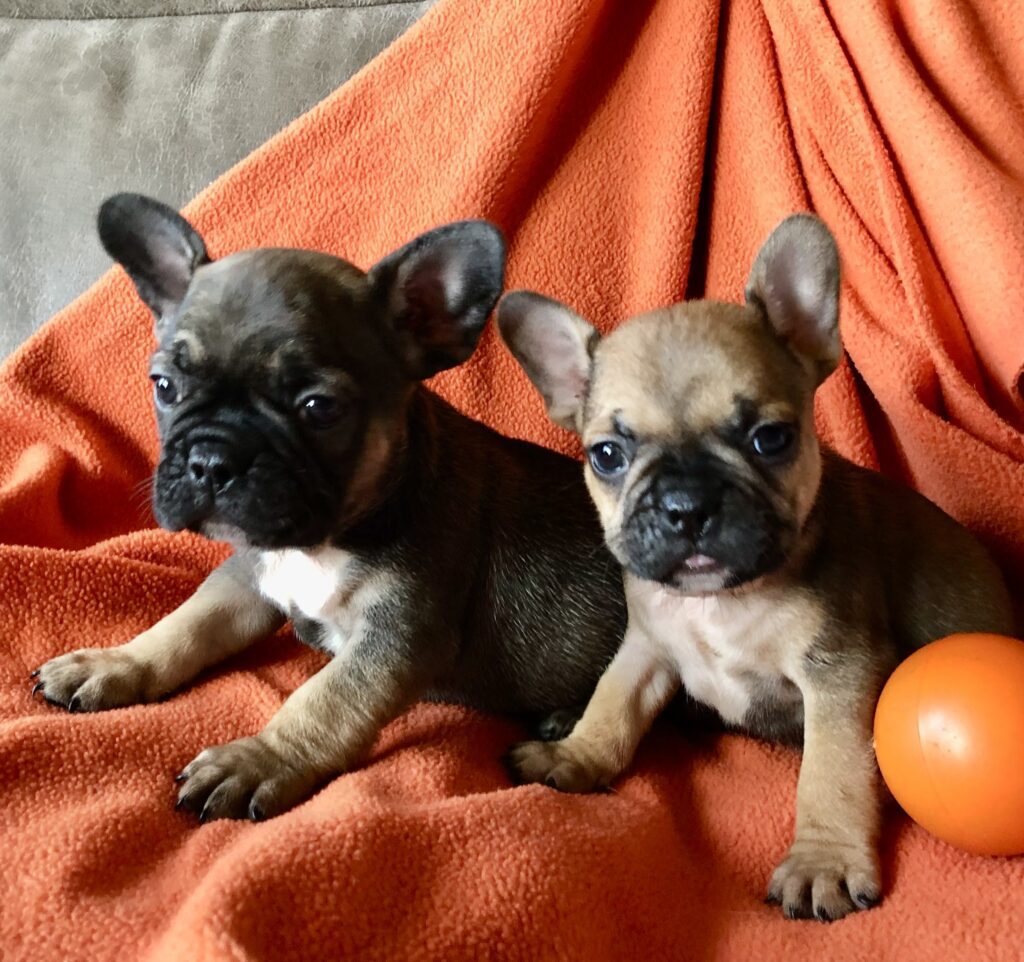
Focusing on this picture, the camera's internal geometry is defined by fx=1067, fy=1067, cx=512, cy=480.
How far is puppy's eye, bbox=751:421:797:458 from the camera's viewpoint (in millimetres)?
1768

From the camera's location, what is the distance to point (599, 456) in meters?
1.91

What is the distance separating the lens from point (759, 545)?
5.46 feet

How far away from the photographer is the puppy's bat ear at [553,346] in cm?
202

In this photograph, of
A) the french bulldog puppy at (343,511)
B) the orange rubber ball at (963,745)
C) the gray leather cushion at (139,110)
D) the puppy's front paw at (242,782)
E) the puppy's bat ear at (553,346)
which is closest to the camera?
the orange rubber ball at (963,745)

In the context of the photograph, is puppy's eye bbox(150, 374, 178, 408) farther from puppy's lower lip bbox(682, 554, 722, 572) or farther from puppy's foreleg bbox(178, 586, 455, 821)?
puppy's lower lip bbox(682, 554, 722, 572)

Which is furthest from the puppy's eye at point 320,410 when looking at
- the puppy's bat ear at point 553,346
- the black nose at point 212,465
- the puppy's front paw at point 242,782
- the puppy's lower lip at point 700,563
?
the puppy's lower lip at point 700,563

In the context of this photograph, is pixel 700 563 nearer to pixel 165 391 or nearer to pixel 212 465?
pixel 212 465

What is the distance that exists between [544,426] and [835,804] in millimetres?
1293

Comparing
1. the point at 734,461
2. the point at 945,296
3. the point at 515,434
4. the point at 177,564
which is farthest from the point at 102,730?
the point at 945,296

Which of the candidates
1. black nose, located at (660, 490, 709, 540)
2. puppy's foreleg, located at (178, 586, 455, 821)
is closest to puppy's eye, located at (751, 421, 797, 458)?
black nose, located at (660, 490, 709, 540)

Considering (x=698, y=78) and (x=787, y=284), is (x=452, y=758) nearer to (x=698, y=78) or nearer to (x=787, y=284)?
(x=787, y=284)

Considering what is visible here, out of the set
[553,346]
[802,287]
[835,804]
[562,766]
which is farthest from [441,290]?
[835,804]

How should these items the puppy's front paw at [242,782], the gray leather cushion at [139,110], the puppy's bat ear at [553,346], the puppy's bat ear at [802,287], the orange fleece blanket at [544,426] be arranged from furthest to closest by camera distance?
the gray leather cushion at [139,110] → the puppy's bat ear at [553,346] → the puppy's bat ear at [802,287] → the puppy's front paw at [242,782] → the orange fleece blanket at [544,426]

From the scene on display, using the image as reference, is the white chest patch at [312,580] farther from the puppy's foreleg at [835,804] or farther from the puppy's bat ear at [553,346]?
the puppy's foreleg at [835,804]
